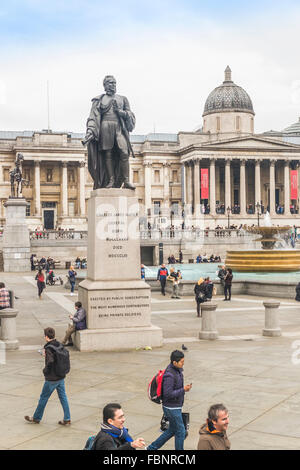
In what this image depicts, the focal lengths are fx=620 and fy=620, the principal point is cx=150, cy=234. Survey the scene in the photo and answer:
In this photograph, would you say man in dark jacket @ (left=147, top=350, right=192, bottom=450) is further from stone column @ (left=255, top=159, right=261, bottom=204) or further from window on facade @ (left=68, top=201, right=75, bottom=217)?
stone column @ (left=255, top=159, right=261, bottom=204)

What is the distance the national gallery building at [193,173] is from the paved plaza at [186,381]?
218 ft

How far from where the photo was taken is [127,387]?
11359mm

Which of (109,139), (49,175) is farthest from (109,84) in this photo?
(49,175)

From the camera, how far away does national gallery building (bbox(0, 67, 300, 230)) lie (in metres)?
86.4

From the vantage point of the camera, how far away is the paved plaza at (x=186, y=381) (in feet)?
28.7

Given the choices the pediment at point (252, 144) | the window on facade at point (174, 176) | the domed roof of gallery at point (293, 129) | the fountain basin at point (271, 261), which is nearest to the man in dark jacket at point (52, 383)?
the fountain basin at point (271, 261)

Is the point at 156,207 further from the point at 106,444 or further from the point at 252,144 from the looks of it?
the point at 106,444

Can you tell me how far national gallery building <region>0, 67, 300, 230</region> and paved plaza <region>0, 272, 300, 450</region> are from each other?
218 feet

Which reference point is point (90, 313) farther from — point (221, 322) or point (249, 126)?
point (249, 126)

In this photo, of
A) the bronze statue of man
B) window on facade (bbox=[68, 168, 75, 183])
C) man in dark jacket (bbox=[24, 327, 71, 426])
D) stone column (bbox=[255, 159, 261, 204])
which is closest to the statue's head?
the bronze statue of man

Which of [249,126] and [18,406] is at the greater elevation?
[249,126]

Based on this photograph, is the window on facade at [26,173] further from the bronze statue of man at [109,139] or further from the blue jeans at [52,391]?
the blue jeans at [52,391]
